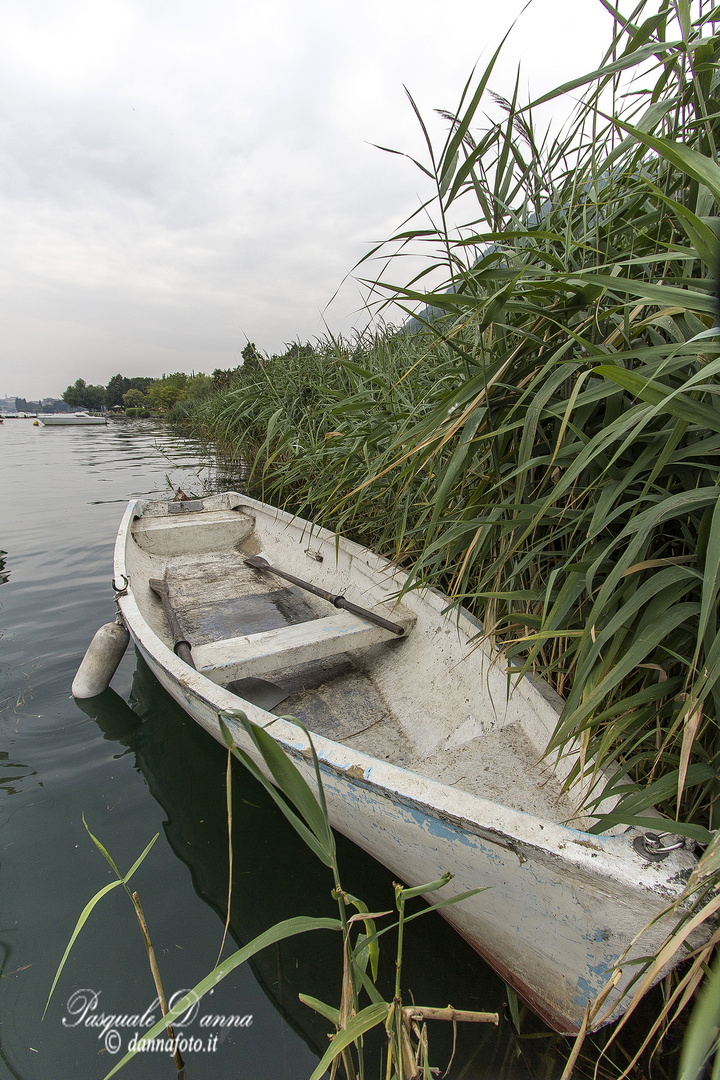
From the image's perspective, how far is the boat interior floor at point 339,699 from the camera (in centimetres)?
155

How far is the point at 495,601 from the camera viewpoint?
5.95 ft

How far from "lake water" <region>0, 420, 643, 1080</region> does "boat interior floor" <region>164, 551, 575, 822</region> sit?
0.40m

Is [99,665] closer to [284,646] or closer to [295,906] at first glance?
[284,646]

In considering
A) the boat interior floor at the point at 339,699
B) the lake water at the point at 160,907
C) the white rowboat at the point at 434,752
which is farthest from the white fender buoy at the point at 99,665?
the boat interior floor at the point at 339,699

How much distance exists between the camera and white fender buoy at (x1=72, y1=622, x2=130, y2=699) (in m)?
2.78

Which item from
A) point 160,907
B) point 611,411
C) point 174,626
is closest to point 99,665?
point 174,626

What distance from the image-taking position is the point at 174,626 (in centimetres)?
280

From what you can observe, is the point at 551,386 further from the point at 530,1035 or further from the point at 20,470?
the point at 20,470

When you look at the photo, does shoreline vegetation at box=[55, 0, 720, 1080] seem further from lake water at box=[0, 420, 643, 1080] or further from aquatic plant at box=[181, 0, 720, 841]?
lake water at box=[0, 420, 643, 1080]

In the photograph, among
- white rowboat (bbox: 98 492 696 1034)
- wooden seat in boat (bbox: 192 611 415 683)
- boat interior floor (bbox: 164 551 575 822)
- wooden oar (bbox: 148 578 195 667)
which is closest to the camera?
white rowboat (bbox: 98 492 696 1034)

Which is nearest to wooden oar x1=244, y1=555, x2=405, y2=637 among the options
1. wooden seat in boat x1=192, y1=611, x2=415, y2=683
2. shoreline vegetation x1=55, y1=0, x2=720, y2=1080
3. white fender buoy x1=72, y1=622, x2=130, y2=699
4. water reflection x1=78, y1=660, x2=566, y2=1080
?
wooden seat in boat x1=192, y1=611, x2=415, y2=683

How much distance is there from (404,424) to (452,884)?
154 centimetres

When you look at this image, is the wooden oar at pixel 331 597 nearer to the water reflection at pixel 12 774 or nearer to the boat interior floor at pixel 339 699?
the boat interior floor at pixel 339 699

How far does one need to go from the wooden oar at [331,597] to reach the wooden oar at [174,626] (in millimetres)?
710
